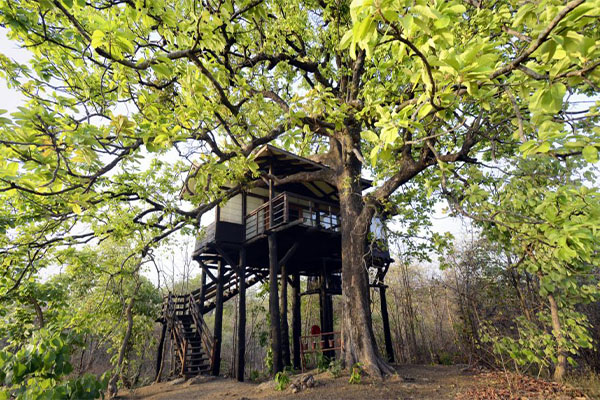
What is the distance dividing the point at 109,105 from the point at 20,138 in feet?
10.0

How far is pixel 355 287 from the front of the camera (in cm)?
791

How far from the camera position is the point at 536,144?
6.95ft

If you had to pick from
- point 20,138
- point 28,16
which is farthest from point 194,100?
point 28,16

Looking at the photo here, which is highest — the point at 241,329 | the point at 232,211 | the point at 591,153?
the point at 232,211

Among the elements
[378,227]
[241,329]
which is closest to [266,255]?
[241,329]

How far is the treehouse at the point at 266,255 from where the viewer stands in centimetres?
1077

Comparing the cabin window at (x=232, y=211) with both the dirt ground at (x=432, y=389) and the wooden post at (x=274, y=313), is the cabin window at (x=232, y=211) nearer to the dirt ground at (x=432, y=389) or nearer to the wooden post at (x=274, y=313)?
the wooden post at (x=274, y=313)

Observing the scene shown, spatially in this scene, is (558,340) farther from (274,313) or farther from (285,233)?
(285,233)

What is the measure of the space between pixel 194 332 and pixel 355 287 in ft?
27.4

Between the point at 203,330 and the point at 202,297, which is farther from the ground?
the point at 202,297

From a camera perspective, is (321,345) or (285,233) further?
(321,345)

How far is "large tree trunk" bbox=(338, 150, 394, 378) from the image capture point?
7.32m

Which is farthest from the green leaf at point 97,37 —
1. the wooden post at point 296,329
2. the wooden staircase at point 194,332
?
the wooden post at point 296,329

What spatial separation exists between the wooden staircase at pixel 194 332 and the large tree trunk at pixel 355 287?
20.7 feet
